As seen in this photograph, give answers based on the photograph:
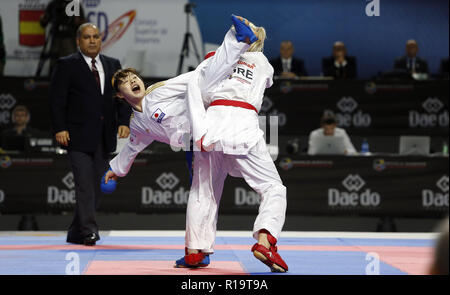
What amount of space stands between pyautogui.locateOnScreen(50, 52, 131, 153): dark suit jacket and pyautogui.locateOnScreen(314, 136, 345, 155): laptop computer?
10.4 feet

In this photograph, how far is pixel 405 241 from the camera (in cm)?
652

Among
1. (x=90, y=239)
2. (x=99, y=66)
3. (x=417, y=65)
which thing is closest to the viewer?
(x=90, y=239)

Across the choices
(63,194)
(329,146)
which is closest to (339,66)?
(329,146)

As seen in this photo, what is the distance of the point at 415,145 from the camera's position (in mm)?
8547

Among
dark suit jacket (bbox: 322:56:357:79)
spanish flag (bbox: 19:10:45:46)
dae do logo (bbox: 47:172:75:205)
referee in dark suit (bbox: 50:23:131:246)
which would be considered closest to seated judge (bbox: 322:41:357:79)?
dark suit jacket (bbox: 322:56:357:79)

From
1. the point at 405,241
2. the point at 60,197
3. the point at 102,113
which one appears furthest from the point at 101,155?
the point at 405,241

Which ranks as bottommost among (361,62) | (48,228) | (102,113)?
(48,228)

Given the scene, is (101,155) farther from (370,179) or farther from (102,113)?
(370,179)

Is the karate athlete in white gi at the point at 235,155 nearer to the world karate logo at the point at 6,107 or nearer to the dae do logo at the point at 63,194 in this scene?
the dae do logo at the point at 63,194

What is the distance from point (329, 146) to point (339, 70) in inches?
66.0

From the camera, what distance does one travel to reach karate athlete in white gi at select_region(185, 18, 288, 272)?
13.5ft

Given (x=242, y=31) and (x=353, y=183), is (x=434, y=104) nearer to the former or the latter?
(x=353, y=183)

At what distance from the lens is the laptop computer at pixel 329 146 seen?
8477mm

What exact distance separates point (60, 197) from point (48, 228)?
541 millimetres
